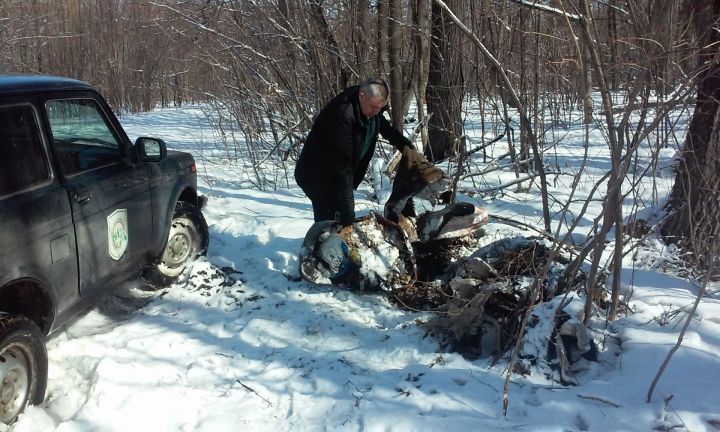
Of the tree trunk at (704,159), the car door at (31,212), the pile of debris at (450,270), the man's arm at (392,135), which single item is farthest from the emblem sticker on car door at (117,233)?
the tree trunk at (704,159)

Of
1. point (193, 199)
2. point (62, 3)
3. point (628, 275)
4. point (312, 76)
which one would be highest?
point (62, 3)

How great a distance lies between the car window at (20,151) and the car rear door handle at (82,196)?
203mm

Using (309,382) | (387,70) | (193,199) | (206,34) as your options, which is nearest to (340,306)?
(309,382)

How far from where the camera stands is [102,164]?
3.62 m

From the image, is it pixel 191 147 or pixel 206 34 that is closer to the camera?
pixel 206 34

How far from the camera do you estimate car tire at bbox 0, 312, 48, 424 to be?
8.14 ft

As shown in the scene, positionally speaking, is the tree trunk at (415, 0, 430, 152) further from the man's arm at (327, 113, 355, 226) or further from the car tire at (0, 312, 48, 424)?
the car tire at (0, 312, 48, 424)

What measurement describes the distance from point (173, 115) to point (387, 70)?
14.9 m

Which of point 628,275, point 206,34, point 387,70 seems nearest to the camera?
point 628,275

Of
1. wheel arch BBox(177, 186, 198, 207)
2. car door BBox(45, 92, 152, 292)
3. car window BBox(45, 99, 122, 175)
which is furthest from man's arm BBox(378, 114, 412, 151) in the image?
car window BBox(45, 99, 122, 175)

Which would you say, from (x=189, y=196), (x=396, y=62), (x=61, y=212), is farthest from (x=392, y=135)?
(x=396, y=62)

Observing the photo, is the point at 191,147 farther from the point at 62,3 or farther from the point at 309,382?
the point at 62,3

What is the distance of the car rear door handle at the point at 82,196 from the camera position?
10.3 feet

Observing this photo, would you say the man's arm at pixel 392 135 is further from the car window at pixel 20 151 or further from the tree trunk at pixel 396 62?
the tree trunk at pixel 396 62
